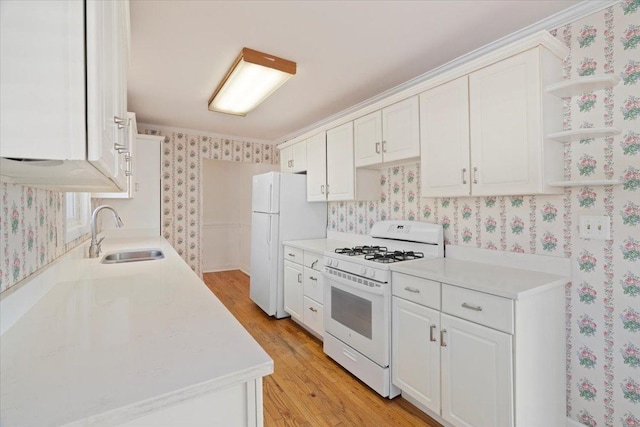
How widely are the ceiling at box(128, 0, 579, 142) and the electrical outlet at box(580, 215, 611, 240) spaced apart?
119cm

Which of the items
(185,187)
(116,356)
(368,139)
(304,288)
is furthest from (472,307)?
(185,187)

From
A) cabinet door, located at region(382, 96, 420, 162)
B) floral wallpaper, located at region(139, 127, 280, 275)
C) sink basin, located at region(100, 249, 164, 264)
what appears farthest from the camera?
floral wallpaper, located at region(139, 127, 280, 275)

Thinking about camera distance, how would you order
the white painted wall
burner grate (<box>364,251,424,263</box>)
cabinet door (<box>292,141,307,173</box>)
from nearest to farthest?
1. burner grate (<box>364,251,424,263</box>)
2. cabinet door (<box>292,141,307,173</box>)
3. the white painted wall

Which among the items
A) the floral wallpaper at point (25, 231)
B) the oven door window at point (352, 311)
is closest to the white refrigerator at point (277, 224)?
the oven door window at point (352, 311)

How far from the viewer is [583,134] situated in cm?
159

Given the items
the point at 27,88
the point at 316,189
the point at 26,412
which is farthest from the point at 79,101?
the point at 316,189

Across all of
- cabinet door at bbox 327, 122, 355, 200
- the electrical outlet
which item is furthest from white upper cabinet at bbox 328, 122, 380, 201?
the electrical outlet

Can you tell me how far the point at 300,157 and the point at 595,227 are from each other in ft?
9.33

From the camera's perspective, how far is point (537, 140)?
65.5 inches

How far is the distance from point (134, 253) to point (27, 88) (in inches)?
97.8

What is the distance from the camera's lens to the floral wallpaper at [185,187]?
4.30 m

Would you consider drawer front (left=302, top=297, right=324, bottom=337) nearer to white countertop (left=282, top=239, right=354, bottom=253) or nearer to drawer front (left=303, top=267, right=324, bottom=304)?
drawer front (left=303, top=267, right=324, bottom=304)

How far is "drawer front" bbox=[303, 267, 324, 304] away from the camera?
2.99 metres

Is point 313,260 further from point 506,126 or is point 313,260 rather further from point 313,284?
point 506,126
